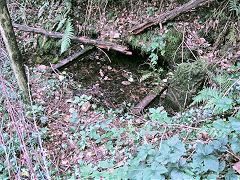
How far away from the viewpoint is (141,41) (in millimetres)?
4555

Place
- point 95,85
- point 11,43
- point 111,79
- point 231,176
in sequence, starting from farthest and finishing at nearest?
point 111,79 < point 95,85 < point 11,43 < point 231,176

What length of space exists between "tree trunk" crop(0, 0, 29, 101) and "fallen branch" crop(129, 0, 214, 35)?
2.54m

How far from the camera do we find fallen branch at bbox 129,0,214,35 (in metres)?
4.05

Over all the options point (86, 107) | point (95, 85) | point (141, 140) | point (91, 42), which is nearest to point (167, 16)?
point (91, 42)

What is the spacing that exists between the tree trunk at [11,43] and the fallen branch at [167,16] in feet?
8.33

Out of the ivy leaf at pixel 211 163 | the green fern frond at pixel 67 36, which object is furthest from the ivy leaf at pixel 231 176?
the green fern frond at pixel 67 36

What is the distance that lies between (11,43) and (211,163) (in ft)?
8.91

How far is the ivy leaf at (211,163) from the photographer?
1.50 metres

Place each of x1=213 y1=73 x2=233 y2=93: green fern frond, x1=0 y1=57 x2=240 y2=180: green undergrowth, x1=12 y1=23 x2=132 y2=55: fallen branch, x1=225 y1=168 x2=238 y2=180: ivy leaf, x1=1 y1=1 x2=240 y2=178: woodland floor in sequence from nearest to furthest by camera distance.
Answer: x1=225 y1=168 x2=238 y2=180: ivy leaf, x1=0 y1=57 x2=240 y2=180: green undergrowth, x1=213 y1=73 x2=233 y2=93: green fern frond, x1=1 y1=1 x2=240 y2=178: woodland floor, x1=12 y1=23 x2=132 y2=55: fallen branch

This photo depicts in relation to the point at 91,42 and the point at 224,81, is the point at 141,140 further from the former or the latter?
the point at 91,42

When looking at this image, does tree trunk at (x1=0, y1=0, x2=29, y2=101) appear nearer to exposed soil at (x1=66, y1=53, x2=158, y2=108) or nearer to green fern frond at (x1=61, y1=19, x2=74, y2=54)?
exposed soil at (x1=66, y1=53, x2=158, y2=108)

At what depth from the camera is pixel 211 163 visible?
5.01 feet

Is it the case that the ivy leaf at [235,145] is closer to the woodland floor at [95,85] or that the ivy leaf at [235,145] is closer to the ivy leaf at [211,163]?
the ivy leaf at [211,163]

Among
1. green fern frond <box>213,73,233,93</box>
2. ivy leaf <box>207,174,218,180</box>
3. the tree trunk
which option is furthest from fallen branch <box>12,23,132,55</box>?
ivy leaf <box>207,174,218,180</box>
